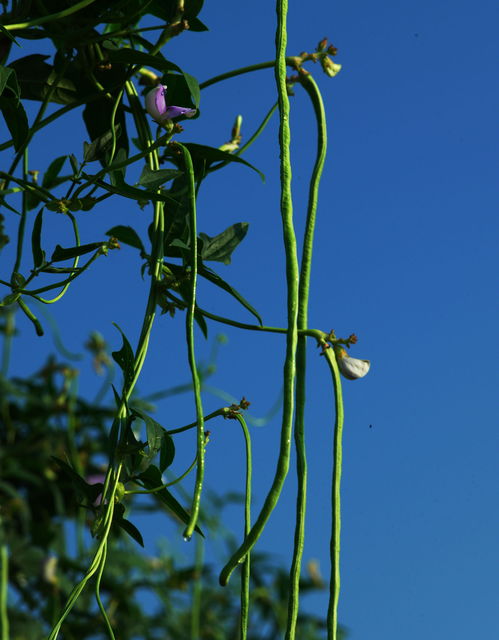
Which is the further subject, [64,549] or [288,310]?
[64,549]

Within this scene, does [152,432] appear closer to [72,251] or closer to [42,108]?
[72,251]

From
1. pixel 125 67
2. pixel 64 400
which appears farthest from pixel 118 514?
pixel 64 400

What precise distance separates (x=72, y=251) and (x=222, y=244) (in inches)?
4.4

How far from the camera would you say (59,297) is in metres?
0.65

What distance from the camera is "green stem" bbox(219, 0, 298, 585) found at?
463 mm

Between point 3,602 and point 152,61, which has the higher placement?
point 152,61

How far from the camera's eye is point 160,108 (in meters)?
0.62

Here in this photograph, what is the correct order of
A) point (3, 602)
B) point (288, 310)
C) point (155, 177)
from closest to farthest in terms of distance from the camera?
point (288, 310)
point (155, 177)
point (3, 602)

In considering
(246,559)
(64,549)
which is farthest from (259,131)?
(64,549)

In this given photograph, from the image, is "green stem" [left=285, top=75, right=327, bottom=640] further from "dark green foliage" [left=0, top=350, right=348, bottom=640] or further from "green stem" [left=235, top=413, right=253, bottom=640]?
"dark green foliage" [left=0, top=350, right=348, bottom=640]

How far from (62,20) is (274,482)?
38 cm

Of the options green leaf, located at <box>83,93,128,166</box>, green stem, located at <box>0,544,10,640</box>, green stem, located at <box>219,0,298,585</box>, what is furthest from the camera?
green stem, located at <box>0,544,10,640</box>

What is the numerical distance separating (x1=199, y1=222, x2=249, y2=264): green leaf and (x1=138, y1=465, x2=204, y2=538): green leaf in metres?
0.16

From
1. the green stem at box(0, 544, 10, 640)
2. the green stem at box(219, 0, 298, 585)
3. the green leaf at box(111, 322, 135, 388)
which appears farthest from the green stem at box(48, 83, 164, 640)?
the green stem at box(0, 544, 10, 640)
